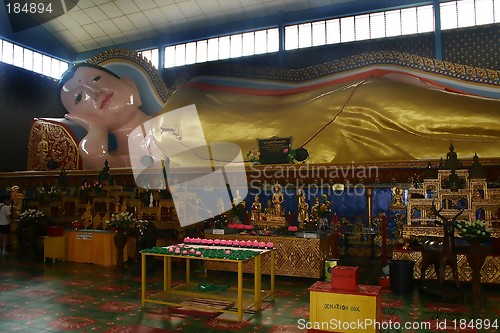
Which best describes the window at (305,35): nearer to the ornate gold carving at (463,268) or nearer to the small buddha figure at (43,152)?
the ornate gold carving at (463,268)

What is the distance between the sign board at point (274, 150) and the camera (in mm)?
7172

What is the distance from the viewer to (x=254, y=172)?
748cm

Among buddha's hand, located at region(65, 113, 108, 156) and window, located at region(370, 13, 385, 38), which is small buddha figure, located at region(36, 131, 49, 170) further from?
window, located at region(370, 13, 385, 38)

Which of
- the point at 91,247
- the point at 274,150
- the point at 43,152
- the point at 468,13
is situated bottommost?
the point at 91,247

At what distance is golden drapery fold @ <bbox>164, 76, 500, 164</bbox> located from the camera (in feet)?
21.7

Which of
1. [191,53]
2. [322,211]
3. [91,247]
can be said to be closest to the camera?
[322,211]

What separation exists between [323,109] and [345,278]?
478 cm

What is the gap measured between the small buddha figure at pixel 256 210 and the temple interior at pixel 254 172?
23 millimetres

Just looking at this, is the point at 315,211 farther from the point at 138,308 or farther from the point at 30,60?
the point at 30,60

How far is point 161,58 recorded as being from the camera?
38.1ft

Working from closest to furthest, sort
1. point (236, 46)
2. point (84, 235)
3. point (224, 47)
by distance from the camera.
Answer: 1. point (84, 235)
2. point (236, 46)
3. point (224, 47)

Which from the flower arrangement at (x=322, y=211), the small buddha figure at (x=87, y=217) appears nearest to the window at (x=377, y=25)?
the flower arrangement at (x=322, y=211)

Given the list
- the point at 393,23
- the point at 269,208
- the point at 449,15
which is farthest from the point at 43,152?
the point at 449,15

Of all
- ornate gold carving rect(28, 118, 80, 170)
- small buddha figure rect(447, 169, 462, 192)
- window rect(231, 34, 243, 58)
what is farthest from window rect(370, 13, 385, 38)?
ornate gold carving rect(28, 118, 80, 170)
